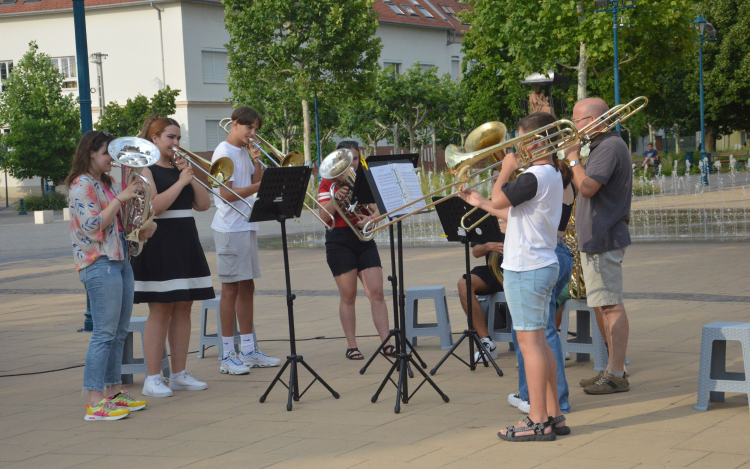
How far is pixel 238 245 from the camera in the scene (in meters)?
6.64

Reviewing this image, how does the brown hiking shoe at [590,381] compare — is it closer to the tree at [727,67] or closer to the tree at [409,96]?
the tree at [409,96]

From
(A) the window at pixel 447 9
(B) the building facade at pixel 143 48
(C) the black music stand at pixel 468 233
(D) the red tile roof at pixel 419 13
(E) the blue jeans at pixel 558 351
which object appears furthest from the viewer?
(A) the window at pixel 447 9

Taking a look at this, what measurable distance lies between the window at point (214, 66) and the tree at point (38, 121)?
6.68 metres

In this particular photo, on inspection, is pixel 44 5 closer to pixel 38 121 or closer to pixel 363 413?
pixel 38 121

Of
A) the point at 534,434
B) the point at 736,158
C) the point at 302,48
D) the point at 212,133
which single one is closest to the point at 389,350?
the point at 534,434

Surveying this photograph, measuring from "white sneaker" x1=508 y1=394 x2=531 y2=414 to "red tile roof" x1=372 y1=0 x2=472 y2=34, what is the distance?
47738mm

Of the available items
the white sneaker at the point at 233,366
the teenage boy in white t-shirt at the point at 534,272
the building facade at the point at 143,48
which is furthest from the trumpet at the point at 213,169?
the building facade at the point at 143,48

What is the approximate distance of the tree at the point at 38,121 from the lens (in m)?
37.5

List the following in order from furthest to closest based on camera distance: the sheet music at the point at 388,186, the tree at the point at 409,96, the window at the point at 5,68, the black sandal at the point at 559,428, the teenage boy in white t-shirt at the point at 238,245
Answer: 1. the window at the point at 5,68
2. the tree at the point at 409,96
3. the teenage boy in white t-shirt at the point at 238,245
4. the sheet music at the point at 388,186
5. the black sandal at the point at 559,428

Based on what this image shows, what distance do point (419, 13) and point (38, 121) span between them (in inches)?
1073

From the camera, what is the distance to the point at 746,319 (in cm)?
755

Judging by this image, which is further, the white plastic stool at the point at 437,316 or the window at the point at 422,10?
the window at the point at 422,10

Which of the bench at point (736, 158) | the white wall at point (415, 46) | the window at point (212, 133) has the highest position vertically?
the white wall at point (415, 46)

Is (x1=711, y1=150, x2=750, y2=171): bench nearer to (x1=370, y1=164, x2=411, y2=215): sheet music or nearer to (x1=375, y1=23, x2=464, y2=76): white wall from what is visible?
(x1=375, y1=23, x2=464, y2=76): white wall
